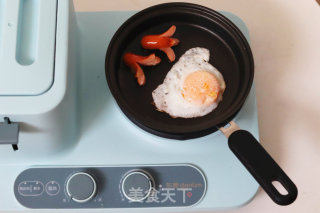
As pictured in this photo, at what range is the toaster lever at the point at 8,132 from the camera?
29.8 inches

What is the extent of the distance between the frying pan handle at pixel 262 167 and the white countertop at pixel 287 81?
18cm

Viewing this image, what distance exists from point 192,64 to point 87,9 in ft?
1.24

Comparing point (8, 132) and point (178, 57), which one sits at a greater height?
point (178, 57)

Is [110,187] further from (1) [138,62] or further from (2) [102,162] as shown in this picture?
(1) [138,62]

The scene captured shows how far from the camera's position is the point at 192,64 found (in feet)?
3.28

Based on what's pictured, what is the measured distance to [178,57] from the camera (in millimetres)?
1017

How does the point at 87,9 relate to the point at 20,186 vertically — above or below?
above

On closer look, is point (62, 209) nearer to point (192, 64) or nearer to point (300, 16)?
point (192, 64)

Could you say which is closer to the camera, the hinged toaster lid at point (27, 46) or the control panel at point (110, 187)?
the hinged toaster lid at point (27, 46)

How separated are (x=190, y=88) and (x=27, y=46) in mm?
383

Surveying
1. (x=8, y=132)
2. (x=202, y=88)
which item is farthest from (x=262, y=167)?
(x=8, y=132)

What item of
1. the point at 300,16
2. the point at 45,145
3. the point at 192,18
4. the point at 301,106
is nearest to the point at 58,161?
the point at 45,145

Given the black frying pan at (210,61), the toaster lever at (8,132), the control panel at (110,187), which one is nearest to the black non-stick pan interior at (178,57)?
the black frying pan at (210,61)

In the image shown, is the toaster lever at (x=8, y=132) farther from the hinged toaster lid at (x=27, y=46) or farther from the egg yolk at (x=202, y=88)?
the egg yolk at (x=202, y=88)
